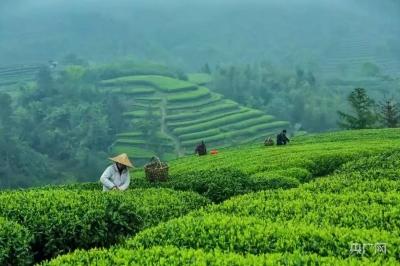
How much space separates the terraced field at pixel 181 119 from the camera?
3555 inches

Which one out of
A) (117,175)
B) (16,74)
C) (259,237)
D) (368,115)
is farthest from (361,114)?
(16,74)

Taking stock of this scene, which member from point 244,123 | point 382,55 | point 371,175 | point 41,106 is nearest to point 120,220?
point 371,175

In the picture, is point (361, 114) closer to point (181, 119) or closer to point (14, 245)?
point (14, 245)

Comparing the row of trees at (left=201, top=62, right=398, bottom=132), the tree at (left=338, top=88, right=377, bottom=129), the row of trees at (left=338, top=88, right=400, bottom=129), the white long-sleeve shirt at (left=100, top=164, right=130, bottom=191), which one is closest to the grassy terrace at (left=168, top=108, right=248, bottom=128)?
the row of trees at (left=201, top=62, right=398, bottom=132)

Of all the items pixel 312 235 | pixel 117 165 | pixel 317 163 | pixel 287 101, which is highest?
pixel 312 235

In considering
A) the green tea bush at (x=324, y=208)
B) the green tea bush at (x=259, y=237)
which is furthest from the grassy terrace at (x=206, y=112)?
the green tea bush at (x=259, y=237)

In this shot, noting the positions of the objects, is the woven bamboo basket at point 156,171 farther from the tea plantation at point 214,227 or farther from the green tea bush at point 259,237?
the green tea bush at point 259,237

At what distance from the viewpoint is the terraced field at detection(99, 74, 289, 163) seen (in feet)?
296

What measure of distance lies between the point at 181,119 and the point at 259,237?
307ft

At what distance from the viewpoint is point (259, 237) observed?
7473 mm

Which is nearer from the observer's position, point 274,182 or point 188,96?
point 274,182

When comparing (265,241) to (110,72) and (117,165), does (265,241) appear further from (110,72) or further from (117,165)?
(110,72)

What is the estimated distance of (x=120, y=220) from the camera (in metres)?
9.66

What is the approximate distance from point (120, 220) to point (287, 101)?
115797 millimetres
